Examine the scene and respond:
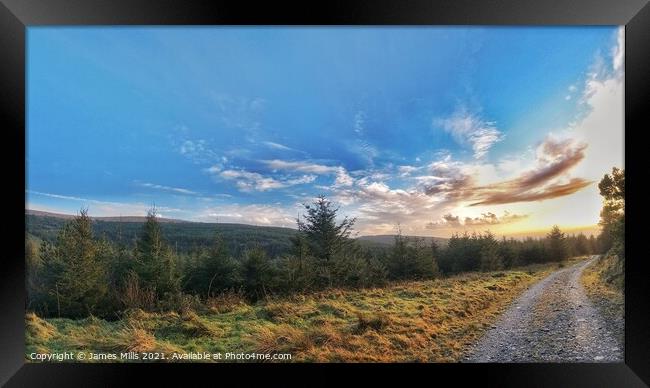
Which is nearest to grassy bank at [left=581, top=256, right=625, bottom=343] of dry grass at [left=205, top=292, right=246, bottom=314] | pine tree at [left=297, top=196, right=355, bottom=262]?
pine tree at [left=297, top=196, right=355, bottom=262]

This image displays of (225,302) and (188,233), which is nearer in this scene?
(188,233)

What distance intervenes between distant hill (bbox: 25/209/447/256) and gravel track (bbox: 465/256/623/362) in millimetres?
1184

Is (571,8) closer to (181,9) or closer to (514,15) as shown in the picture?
(514,15)

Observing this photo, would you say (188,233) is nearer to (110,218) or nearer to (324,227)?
(110,218)

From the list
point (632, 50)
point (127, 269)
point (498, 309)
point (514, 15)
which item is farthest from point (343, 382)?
point (632, 50)

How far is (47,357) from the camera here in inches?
92.4

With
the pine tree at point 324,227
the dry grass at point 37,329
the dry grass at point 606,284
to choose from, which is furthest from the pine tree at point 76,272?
the dry grass at point 606,284

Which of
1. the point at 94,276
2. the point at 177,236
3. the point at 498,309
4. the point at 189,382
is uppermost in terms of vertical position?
the point at 177,236

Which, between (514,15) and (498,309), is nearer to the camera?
(514,15)

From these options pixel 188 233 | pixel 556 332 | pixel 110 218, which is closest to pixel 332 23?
pixel 188 233

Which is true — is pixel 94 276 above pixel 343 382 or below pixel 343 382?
above

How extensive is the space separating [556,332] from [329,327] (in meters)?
2.56

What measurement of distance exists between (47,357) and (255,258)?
8.58ft

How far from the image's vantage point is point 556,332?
2287 millimetres
